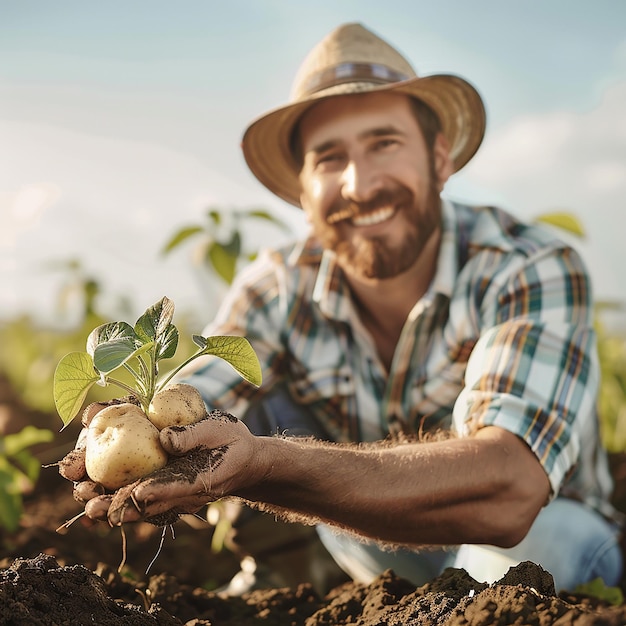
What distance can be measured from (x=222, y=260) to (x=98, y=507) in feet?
6.25

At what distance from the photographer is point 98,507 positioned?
114 centimetres

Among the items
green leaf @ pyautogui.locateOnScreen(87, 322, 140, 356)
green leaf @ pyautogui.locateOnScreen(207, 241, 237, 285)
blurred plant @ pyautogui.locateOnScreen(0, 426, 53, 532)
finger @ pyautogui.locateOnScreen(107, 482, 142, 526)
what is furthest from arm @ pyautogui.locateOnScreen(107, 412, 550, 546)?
green leaf @ pyautogui.locateOnScreen(207, 241, 237, 285)

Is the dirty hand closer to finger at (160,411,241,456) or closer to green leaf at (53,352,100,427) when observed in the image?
finger at (160,411,241,456)

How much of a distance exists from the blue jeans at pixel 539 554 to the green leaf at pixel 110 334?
0.73 meters

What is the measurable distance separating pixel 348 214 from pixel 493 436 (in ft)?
2.82

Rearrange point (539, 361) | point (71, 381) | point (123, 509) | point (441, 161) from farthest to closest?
point (441, 161), point (539, 361), point (71, 381), point (123, 509)

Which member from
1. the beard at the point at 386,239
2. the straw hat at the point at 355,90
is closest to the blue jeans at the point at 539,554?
the beard at the point at 386,239

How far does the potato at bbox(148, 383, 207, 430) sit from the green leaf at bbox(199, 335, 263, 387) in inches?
3.2

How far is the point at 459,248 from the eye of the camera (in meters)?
2.35

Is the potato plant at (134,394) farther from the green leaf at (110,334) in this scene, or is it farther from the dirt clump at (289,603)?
the dirt clump at (289,603)

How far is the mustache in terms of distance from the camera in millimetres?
2229

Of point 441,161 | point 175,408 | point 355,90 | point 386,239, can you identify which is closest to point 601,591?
point 386,239

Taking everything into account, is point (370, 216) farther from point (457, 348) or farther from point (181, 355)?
point (181, 355)

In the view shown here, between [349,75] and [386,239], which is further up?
[349,75]
